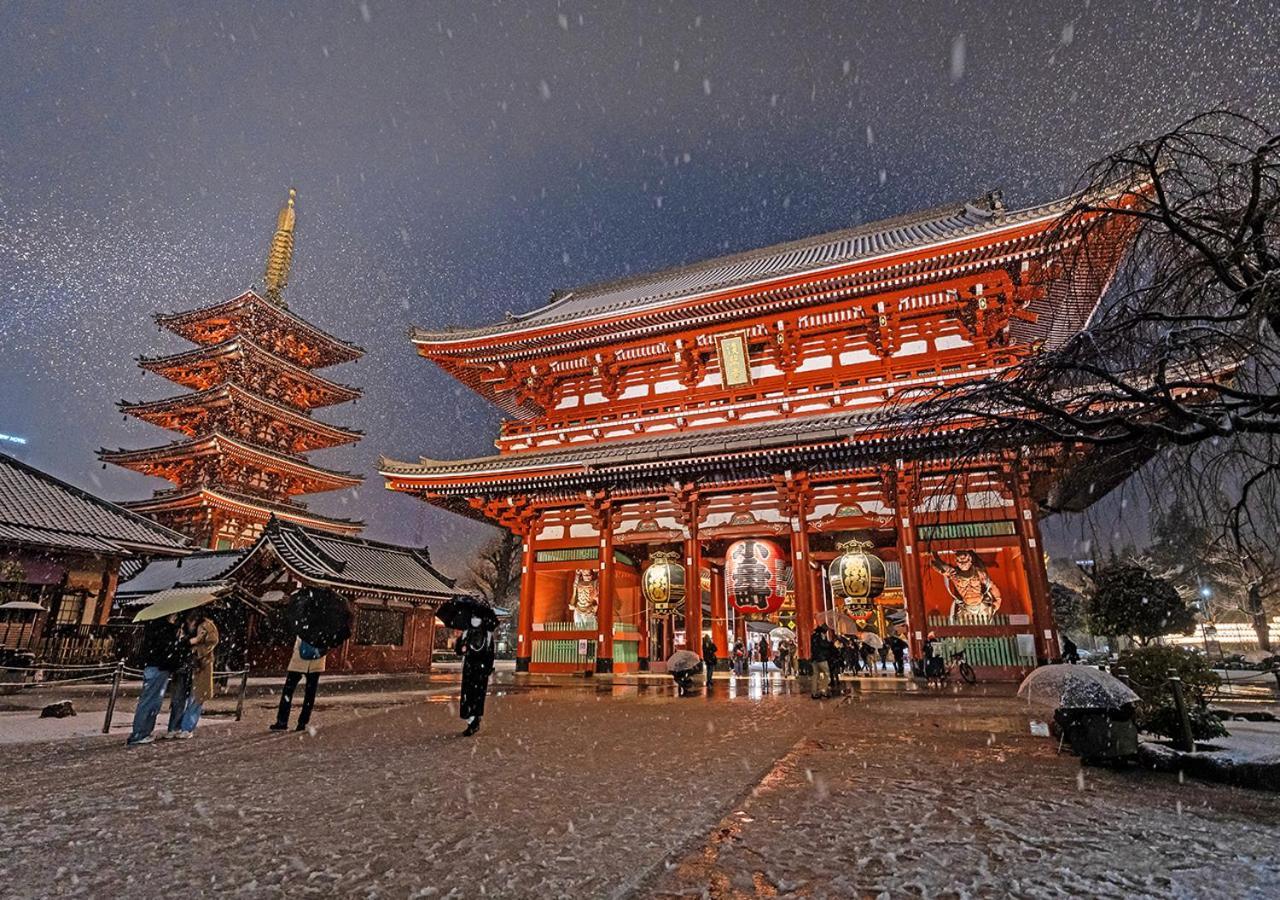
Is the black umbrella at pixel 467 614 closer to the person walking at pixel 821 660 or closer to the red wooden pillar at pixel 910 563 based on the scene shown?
the person walking at pixel 821 660

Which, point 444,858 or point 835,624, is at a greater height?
point 835,624

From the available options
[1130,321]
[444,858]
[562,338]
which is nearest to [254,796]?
[444,858]

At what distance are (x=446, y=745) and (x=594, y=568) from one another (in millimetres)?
11205

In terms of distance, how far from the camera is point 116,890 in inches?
93.8

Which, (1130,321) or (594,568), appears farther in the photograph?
(594,568)

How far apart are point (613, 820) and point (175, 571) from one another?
25.8 m

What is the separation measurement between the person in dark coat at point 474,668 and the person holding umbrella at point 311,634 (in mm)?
1280

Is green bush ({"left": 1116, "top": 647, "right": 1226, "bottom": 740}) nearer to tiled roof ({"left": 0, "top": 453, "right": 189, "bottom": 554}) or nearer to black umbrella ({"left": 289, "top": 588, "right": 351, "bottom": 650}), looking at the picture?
black umbrella ({"left": 289, "top": 588, "right": 351, "bottom": 650})

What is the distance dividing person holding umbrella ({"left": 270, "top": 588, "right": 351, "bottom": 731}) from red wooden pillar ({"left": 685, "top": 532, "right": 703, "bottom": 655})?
9.81 meters

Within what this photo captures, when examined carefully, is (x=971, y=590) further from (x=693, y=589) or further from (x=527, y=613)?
(x=527, y=613)

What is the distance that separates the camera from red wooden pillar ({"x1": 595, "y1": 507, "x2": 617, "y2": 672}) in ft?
52.3

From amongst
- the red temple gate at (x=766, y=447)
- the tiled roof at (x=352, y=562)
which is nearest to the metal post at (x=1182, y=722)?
the red temple gate at (x=766, y=447)

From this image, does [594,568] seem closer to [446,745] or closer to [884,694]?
[884,694]

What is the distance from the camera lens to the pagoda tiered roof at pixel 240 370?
31.3 m
